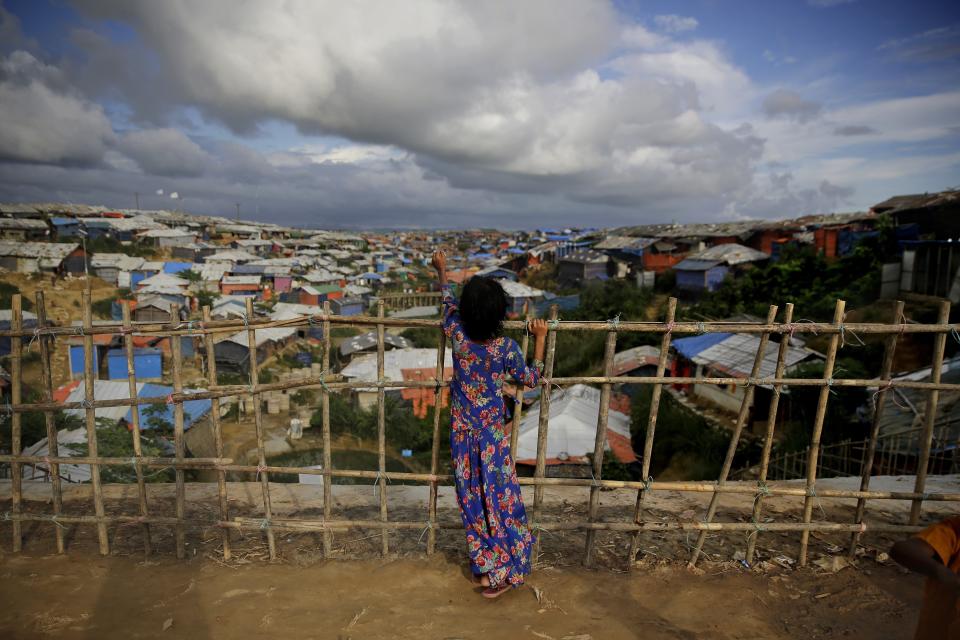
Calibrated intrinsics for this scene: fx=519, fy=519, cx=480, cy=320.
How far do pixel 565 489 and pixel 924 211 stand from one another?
75.3 feet

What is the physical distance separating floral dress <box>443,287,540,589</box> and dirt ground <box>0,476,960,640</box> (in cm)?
29

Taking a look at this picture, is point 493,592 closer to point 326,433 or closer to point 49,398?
point 326,433

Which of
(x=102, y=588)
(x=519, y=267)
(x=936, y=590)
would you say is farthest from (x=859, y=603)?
(x=519, y=267)

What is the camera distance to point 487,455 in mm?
3125

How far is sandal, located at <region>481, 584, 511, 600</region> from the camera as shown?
3201 mm

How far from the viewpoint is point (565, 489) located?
5246 millimetres

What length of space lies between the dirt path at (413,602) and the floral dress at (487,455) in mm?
295

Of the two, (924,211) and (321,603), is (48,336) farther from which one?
(924,211)

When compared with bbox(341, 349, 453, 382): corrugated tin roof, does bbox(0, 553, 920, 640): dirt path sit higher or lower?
higher

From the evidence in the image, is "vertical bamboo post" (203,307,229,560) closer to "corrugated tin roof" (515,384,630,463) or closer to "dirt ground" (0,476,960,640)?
"dirt ground" (0,476,960,640)

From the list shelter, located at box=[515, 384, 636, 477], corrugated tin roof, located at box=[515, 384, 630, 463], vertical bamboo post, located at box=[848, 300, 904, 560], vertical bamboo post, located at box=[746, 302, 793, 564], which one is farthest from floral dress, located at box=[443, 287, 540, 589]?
shelter, located at box=[515, 384, 636, 477]

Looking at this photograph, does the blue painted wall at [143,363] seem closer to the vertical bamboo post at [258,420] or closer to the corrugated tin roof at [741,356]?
the vertical bamboo post at [258,420]

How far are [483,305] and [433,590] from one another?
1918 mm

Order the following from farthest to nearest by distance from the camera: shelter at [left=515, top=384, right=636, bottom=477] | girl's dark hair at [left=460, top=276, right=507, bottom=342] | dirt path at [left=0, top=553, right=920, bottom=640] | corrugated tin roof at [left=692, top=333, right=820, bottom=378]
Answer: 1. corrugated tin roof at [left=692, top=333, right=820, bottom=378]
2. shelter at [left=515, top=384, right=636, bottom=477]
3. dirt path at [left=0, top=553, right=920, bottom=640]
4. girl's dark hair at [left=460, top=276, right=507, bottom=342]
